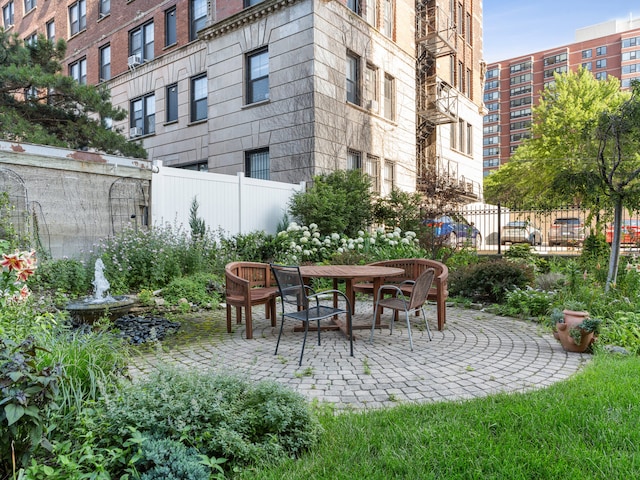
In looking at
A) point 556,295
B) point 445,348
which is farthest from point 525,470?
point 556,295

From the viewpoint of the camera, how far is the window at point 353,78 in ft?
49.2

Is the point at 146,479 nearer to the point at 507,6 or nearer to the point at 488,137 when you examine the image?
the point at 507,6

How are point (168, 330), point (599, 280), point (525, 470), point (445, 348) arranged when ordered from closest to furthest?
point (525, 470), point (445, 348), point (168, 330), point (599, 280)

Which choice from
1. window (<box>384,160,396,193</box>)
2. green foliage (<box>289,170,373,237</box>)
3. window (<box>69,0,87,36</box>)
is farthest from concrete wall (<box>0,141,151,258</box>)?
window (<box>69,0,87,36</box>)

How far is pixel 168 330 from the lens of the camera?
5.84 metres

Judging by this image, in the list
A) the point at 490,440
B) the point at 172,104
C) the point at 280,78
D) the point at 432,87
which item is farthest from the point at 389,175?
the point at 490,440

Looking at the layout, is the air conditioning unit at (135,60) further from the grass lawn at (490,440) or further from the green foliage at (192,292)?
the grass lawn at (490,440)

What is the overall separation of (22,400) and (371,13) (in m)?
17.3

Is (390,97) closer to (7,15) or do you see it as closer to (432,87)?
(432,87)

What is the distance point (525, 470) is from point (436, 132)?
2162 cm

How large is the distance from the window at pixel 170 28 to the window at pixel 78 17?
6.75m

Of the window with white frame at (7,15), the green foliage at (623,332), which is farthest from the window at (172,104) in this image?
the window with white frame at (7,15)

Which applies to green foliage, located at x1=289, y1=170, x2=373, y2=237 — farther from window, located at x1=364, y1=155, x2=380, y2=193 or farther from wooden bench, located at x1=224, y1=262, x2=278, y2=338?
wooden bench, located at x1=224, y1=262, x2=278, y2=338

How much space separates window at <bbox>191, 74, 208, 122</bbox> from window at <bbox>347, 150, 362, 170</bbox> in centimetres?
611
